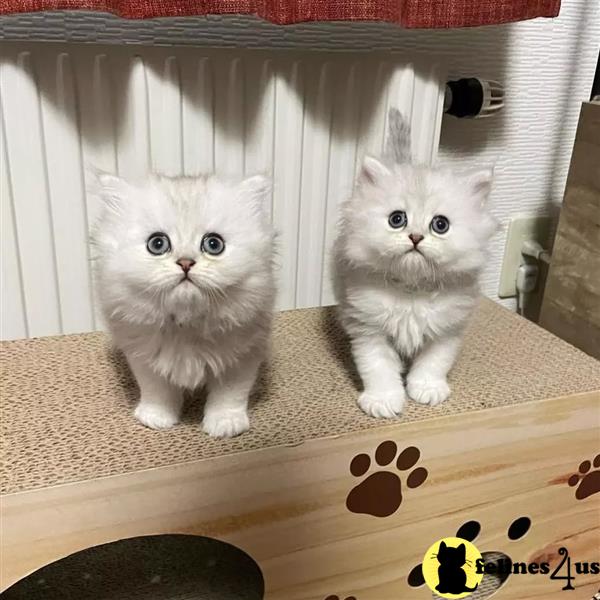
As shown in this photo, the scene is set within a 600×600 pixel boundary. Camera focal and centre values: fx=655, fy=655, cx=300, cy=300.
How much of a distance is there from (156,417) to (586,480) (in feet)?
1.97

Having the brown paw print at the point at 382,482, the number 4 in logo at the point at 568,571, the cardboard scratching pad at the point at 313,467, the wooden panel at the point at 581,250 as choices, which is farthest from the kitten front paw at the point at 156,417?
the wooden panel at the point at 581,250

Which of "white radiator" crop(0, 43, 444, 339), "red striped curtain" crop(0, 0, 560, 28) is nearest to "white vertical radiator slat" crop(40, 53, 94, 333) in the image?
"white radiator" crop(0, 43, 444, 339)

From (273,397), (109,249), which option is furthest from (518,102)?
(109,249)

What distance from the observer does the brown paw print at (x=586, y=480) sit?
904mm

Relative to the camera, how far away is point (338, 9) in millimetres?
877

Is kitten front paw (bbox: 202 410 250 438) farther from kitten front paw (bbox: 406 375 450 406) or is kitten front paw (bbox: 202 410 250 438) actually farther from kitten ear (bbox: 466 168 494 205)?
kitten ear (bbox: 466 168 494 205)

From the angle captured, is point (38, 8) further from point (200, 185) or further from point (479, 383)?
point (479, 383)

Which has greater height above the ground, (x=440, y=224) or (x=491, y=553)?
(x=440, y=224)

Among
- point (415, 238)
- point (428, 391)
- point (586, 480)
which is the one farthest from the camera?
point (586, 480)

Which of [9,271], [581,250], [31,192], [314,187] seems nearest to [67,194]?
[31,192]

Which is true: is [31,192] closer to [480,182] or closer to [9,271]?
[9,271]

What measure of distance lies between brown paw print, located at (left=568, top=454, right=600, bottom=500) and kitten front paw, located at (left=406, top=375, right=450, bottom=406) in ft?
0.80

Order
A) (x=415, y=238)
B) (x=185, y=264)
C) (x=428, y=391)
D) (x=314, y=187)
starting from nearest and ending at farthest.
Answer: (x=185, y=264) < (x=415, y=238) < (x=428, y=391) < (x=314, y=187)

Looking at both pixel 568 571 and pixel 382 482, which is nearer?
pixel 382 482
